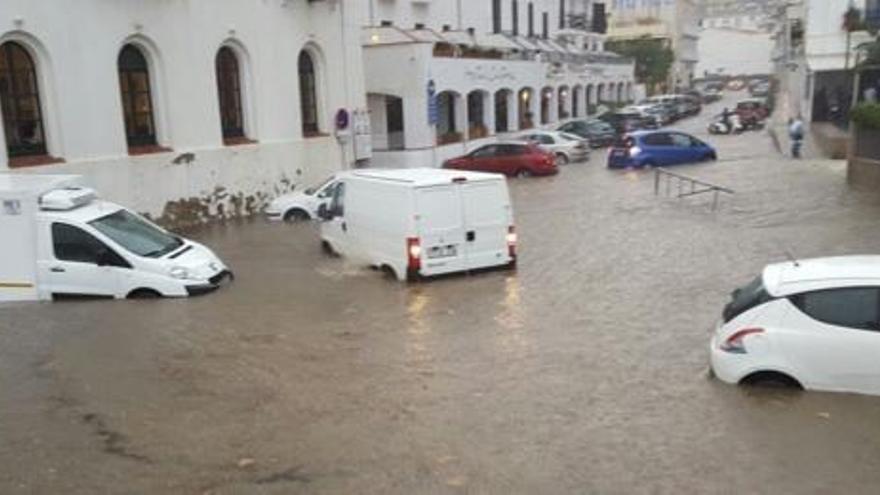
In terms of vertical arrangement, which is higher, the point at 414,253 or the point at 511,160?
the point at 414,253

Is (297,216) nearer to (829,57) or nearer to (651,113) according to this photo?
(829,57)

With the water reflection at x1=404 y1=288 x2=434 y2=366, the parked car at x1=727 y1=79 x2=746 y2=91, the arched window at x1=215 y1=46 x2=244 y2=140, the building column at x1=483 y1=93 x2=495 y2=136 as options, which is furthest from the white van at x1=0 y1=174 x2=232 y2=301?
the parked car at x1=727 y1=79 x2=746 y2=91

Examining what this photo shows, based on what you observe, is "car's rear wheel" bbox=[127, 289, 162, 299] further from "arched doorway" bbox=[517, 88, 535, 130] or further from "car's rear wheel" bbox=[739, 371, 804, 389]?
"arched doorway" bbox=[517, 88, 535, 130]

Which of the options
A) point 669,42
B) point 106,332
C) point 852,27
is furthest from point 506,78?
point 669,42

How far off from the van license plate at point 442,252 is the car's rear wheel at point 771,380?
275 inches

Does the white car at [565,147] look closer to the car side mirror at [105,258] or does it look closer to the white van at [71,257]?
the white van at [71,257]

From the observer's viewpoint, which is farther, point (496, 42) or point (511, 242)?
point (496, 42)

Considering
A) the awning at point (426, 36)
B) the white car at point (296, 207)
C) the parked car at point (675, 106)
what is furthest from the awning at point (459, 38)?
the parked car at point (675, 106)

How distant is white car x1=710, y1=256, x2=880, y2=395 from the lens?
8.52 meters

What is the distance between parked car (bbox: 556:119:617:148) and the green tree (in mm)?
40831

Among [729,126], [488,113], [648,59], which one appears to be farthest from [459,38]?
[648,59]

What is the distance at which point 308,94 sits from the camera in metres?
29.7

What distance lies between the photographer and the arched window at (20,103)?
20812mm

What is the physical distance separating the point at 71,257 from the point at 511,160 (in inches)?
851
